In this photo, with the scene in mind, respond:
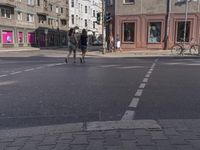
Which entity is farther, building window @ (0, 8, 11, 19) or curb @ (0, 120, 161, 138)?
building window @ (0, 8, 11, 19)

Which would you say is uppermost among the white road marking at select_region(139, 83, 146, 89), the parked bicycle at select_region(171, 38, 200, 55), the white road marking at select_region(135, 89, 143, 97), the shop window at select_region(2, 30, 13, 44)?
the shop window at select_region(2, 30, 13, 44)

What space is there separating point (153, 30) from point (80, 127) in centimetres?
2554

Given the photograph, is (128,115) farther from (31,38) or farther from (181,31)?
(31,38)

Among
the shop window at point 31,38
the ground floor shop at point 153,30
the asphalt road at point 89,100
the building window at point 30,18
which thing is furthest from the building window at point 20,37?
the asphalt road at point 89,100

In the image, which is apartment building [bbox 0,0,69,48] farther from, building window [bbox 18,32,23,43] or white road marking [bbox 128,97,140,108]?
white road marking [bbox 128,97,140,108]

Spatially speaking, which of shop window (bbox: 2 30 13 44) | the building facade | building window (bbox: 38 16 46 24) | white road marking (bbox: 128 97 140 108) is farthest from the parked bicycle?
building window (bbox: 38 16 46 24)

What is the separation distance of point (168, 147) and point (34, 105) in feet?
10.9

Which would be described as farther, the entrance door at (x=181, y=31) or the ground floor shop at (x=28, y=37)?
the ground floor shop at (x=28, y=37)

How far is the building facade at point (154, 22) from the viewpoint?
27.6 m

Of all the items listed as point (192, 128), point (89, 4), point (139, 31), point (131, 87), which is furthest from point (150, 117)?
point (89, 4)

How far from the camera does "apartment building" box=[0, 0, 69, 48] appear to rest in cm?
4381

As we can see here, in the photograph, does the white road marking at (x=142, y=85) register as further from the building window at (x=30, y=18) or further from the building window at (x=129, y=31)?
the building window at (x=30, y=18)

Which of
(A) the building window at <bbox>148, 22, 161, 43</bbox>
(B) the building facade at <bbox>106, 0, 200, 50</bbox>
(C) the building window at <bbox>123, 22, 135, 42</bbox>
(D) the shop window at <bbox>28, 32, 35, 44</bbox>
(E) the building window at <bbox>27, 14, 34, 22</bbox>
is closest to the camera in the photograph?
(B) the building facade at <bbox>106, 0, 200, 50</bbox>

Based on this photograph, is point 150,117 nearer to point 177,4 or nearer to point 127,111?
point 127,111
